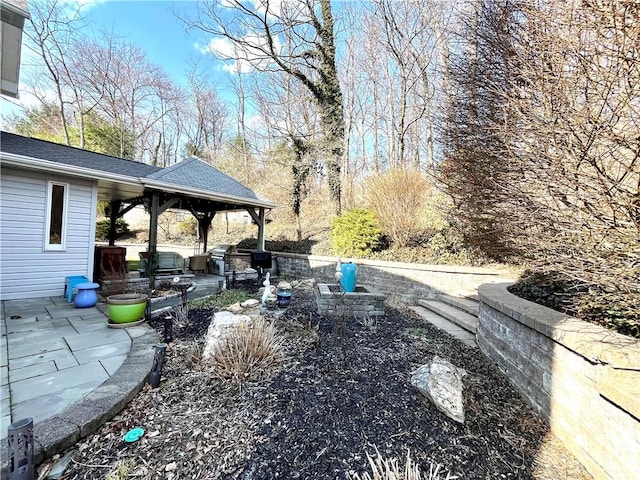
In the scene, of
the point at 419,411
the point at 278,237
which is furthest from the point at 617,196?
the point at 278,237

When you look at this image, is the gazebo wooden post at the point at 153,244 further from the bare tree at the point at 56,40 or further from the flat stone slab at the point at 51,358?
the bare tree at the point at 56,40

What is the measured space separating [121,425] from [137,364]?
0.86m

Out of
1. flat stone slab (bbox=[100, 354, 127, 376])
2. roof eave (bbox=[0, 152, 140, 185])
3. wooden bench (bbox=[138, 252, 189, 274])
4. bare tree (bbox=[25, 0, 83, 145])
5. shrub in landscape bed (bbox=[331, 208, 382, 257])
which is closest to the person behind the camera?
flat stone slab (bbox=[100, 354, 127, 376])

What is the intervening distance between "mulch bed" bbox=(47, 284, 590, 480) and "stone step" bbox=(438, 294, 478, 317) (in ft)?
5.81

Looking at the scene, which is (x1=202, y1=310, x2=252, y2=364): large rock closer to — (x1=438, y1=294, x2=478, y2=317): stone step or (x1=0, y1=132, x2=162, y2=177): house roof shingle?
(x1=438, y1=294, x2=478, y2=317): stone step

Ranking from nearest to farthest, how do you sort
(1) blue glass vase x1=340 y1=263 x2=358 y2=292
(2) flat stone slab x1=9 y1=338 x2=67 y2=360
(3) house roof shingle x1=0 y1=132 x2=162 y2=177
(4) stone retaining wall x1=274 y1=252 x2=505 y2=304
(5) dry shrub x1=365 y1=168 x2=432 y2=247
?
1. (2) flat stone slab x1=9 y1=338 x2=67 y2=360
2. (3) house roof shingle x1=0 y1=132 x2=162 y2=177
3. (1) blue glass vase x1=340 y1=263 x2=358 y2=292
4. (4) stone retaining wall x1=274 y1=252 x2=505 y2=304
5. (5) dry shrub x1=365 y1=168 x2=432 y2=247

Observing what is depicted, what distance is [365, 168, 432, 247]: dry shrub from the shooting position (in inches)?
275

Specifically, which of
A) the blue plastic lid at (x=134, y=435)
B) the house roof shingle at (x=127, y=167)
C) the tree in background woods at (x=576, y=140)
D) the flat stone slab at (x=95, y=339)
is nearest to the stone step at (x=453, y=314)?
the tree in background woods at (x=576, y=140)

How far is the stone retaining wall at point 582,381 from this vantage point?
157 cm

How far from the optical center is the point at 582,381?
1.88m

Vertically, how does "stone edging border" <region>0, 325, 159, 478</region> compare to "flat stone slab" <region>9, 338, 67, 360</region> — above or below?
below

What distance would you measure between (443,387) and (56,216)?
23.6ft

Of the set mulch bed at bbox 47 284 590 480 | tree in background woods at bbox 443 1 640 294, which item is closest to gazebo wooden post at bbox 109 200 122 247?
mulch bed at bbox 47 284 590 480

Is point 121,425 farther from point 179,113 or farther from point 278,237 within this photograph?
point 179,113
